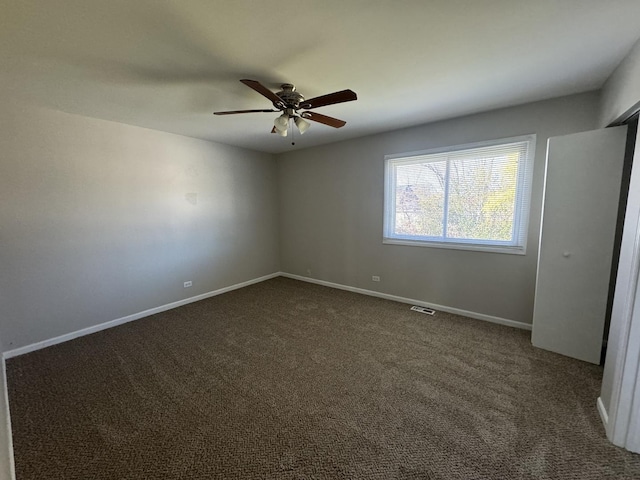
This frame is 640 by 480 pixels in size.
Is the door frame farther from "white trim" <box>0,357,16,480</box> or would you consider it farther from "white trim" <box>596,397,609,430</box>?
"white trim" <box>0,357,16,480</box>

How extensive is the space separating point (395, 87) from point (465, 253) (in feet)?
7.34

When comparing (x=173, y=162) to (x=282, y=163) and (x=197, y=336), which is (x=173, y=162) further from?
(x=197, y=336)

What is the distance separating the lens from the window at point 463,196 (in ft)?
9.82

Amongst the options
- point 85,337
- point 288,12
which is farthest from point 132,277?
point 288,12

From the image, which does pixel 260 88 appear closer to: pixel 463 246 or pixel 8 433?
pixel 8 433

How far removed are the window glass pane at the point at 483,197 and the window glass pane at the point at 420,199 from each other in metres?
0.14

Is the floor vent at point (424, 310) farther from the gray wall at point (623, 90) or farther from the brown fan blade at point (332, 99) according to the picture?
the brown fan blade at point (332, 99)

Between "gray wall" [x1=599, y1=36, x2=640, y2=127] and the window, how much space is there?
0.62 meters

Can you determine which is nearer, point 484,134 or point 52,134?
point 52,134

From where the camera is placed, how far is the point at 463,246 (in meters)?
3.39

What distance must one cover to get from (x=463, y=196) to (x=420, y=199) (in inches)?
21.9

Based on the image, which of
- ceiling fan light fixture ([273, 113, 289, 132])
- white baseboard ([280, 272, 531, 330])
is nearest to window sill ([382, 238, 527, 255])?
white baseboard ([280, 272, 531, 330])

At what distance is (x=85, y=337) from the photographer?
9.88 ft

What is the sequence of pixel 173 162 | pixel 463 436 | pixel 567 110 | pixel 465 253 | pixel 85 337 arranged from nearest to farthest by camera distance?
pixel 463 436 < pixel 567 110 < pixel 85 337 < pixel 465 253 < pixel 173 162
